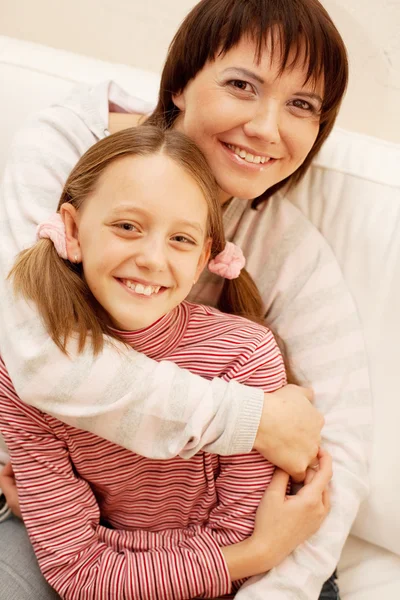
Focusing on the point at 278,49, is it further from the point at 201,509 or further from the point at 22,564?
Answer: the point at 22,564

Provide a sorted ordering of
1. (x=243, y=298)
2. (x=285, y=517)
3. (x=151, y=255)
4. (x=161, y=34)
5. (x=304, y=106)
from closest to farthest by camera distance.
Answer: (x=151, y=255)
(x=285, y=517)
(x=304, y=106)
(x=243, y=298)
(x=161, y=34)

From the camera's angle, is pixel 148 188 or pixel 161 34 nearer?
pixel 148 188

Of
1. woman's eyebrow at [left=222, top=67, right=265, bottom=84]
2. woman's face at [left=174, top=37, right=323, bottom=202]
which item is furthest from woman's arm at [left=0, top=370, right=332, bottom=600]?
woman's eyebrow at [left=222, top=67, right=265, bottom=84]

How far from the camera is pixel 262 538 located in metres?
1.09

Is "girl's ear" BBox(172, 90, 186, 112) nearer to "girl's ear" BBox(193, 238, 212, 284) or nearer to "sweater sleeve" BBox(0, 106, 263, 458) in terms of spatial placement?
"girl's ear" BBox(193, 238, 212, 284)

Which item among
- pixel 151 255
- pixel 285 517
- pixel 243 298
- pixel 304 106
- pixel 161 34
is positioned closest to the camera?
pixel 151 255

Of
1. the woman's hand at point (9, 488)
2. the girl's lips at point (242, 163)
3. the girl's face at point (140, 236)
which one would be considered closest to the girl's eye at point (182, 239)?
the girl's face at point (140, 236)

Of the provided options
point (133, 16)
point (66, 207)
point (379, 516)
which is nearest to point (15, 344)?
point (66, 207)

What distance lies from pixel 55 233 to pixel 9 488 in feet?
1.63

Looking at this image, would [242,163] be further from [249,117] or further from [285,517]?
[285,517]

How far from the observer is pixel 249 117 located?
1168 millimetres

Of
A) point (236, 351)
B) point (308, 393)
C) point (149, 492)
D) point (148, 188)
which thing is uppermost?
point (148, 188)

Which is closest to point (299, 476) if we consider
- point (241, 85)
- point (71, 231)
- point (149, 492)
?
point (149, 492)

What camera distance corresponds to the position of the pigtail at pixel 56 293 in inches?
40.6
